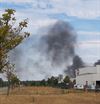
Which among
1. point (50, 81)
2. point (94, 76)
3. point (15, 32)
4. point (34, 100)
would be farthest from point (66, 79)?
point (15, 32)

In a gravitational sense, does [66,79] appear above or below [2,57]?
above

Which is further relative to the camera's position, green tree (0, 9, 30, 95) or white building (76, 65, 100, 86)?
white building (76, 65, 100, 86)

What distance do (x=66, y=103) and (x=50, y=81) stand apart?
11445 centimetres

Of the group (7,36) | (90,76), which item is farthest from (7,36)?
(90,76)

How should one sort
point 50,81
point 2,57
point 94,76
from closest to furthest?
point 2,57 < point 94,76 < point 50,81

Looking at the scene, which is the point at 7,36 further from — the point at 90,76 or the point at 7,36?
the point at 90,76

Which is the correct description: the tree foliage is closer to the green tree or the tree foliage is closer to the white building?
the green tree

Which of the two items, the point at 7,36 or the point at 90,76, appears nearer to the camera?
the point at 7,36

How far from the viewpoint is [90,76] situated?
135000mm

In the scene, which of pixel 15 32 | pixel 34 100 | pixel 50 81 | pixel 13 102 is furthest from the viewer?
pixel 50 81

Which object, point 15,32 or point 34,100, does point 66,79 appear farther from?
point 15,32

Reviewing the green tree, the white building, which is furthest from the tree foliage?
the white building

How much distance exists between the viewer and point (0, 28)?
26875mm

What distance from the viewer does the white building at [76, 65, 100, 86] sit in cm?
13125
